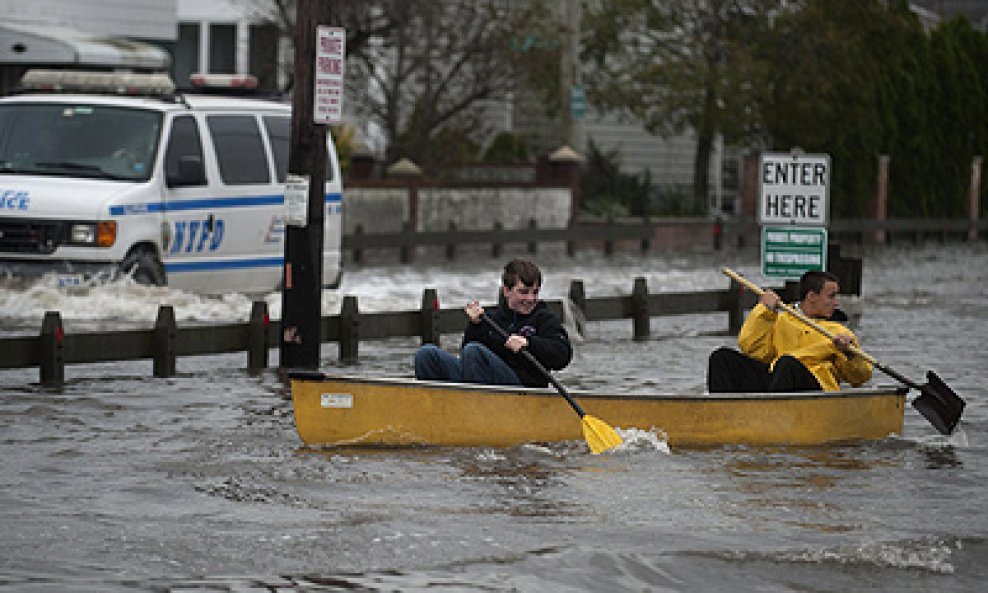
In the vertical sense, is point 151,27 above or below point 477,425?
above

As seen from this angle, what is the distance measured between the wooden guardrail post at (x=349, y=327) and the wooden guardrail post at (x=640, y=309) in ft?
13.4

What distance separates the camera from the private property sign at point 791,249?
19.9 meters

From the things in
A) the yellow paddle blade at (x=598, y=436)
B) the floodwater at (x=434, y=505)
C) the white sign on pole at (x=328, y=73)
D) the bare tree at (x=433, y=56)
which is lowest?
the floodwater at (x=434, y=505)

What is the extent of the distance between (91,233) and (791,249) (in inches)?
250

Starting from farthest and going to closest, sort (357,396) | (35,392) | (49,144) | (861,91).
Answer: (861,91)
(49,144)
(35,392)
(357,396)

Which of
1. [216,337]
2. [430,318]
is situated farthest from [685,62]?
[216,337]

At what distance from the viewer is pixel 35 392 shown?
15.5m

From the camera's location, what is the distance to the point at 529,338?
1296 centimetres

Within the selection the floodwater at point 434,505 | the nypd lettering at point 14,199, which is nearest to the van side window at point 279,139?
the nypd lettering at point 14,199

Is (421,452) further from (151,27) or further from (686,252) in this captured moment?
(686,252)

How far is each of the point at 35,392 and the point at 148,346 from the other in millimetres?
1171

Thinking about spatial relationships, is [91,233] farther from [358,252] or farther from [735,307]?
[358,252]

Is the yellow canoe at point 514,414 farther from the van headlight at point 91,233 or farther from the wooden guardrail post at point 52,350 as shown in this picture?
the van headlight at point 91,233

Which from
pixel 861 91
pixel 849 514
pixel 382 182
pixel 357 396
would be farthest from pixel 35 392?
pixel 861 91
